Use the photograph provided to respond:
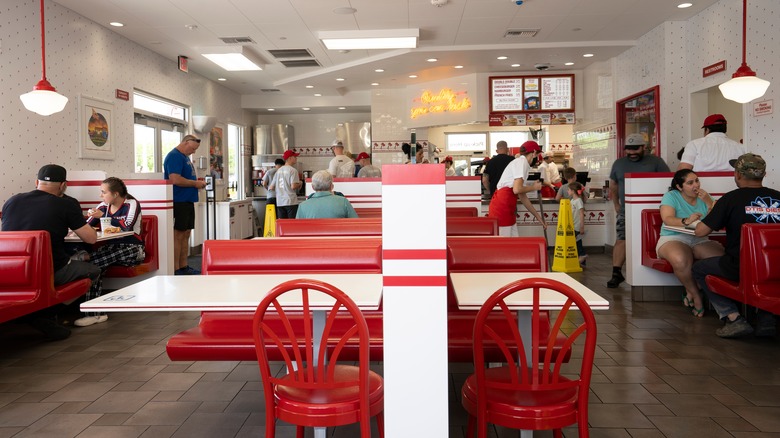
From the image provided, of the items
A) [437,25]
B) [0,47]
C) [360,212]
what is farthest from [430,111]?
[0,47]

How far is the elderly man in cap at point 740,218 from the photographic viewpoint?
4.36m

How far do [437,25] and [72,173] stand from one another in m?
4.70

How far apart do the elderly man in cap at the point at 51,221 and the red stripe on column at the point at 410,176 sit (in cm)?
381

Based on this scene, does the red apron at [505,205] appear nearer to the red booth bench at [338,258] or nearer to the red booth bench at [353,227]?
the red booth bench at [353,227]

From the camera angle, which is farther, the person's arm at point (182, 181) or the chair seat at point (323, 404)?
the person's arm at point (182, 181)

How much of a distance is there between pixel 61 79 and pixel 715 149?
7.08m

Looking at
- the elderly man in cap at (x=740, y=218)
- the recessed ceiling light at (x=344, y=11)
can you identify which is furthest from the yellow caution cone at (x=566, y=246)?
the recessed ceiling light at (x=344, y=11)

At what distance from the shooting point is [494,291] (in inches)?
93.0

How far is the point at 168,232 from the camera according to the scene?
654 centimetres

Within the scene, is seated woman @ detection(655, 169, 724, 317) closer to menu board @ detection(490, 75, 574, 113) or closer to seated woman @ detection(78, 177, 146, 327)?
seated woman @ detection(78, 177, 146, 327)

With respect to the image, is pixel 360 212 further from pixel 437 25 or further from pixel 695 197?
pixel 695 197

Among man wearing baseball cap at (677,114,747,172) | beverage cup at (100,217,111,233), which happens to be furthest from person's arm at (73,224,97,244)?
man wearing baseball cap at (677,114,747,172)

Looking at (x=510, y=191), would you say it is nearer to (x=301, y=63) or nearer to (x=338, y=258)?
(x=338, y=258)

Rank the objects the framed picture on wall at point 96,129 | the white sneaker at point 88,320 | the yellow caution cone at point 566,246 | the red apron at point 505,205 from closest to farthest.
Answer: the white sneaker at point 88,320, the red apron at point 505,205, the framed picture on wall at point 96,129, the yellow caution cone at point 566,246
